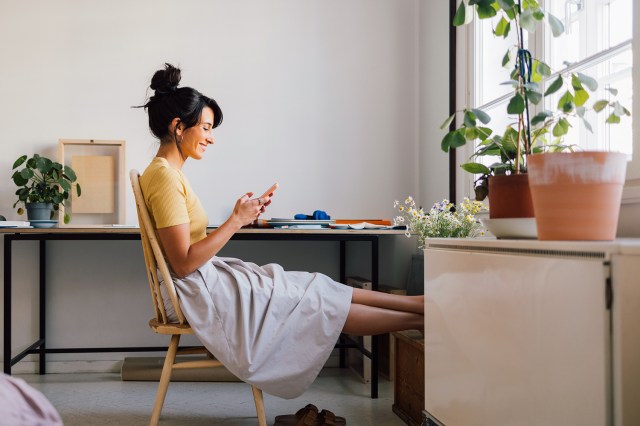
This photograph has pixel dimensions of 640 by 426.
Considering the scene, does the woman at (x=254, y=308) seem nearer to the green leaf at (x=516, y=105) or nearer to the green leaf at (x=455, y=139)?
the green leaf at (x=455, y=139)

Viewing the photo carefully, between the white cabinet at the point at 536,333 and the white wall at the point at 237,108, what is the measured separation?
1.66 m

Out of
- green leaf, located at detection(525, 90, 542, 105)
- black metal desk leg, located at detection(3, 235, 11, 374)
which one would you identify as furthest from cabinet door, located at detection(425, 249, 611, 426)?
black metal desk leg, located at detection(3, 235, 11, 374)

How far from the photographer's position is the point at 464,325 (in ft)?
4.61

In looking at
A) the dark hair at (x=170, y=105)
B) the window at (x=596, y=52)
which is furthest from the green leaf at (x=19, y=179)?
the window at (x=596, y=52)

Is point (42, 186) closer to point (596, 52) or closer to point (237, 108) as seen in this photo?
point (237, 108)

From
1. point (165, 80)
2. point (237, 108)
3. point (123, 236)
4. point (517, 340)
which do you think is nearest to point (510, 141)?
point (517, 340)

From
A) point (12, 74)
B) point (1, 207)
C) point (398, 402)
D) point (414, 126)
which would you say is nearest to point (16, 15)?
point (12, 74)

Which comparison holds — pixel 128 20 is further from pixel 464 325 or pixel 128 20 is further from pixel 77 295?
pixel 464 325

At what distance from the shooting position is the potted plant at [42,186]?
2820 millimetres

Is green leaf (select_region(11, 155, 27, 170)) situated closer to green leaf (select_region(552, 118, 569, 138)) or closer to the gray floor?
the gray floor

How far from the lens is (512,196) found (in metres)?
1.41

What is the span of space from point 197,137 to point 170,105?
0.15 meters

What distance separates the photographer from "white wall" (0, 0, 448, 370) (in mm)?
3078

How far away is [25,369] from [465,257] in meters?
2.53
